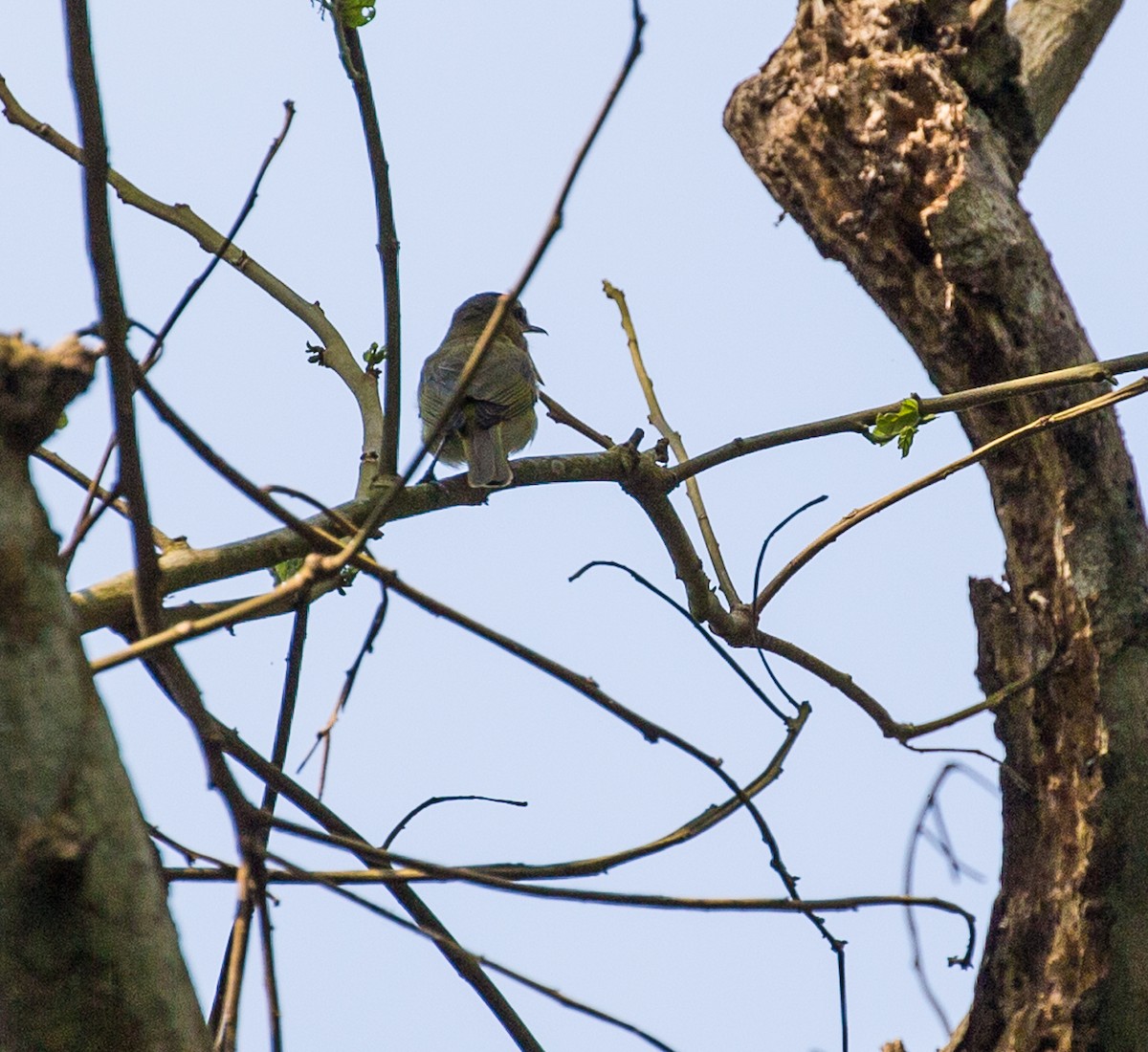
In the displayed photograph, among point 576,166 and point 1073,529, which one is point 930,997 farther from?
point 576,166

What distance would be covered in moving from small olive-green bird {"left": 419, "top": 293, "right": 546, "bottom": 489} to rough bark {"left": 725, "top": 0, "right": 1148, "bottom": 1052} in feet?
4.40

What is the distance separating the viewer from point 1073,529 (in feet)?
14.1

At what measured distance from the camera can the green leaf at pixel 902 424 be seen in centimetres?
319

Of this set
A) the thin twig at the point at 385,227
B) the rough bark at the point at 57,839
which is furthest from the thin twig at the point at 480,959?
the thin twig at the point at 385,227

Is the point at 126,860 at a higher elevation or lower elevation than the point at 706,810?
lower

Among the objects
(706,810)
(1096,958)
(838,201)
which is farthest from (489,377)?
(706,810)

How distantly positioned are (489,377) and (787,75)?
77.4 inches

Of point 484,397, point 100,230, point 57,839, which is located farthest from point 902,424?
point 484,397

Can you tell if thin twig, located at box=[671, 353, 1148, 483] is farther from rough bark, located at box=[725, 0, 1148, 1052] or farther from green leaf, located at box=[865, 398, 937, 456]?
rough bark, located at box=[725, 0, 1148, 1052]

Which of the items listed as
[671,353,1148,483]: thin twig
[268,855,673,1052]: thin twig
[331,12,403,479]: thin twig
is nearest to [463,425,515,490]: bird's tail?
[671,353,1148,483]: thin twig

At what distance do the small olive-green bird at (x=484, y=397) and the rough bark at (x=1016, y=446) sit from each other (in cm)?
134

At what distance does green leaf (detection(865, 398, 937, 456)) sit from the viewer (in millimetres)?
3188

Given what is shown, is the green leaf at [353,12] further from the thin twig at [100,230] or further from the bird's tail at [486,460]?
the bird's tail at [486,460]

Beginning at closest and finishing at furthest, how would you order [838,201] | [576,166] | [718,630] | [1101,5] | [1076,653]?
[576,166]
[718,630]
[1076,653]
[838,201]
[1101,5]
